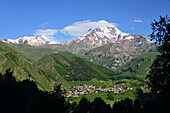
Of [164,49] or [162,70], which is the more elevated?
[164,49]

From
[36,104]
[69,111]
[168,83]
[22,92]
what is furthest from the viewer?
[69,111]

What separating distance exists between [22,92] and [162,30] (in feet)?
160

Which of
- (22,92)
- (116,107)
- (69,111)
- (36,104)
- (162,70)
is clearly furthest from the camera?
(116,107)

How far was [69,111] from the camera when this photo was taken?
71.9 meters

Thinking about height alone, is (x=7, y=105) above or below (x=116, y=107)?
above

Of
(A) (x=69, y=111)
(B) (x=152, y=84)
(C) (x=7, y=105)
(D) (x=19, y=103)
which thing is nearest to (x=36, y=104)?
(D) (x=19, y=103)

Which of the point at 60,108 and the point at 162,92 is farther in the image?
the point at 60,108

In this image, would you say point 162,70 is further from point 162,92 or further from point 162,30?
point 162,30

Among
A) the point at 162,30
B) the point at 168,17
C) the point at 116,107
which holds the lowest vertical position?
the point at 116,107

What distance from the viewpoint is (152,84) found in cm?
2928

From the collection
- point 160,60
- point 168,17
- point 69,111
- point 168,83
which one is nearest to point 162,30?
point 168,17

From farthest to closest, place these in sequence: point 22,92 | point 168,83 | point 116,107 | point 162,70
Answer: point 116,107, point 22,92, point 162,70, point 168,83

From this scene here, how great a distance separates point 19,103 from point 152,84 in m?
43.7

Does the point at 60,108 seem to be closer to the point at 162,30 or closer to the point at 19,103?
the point at 19,103
